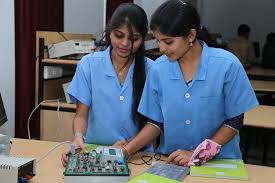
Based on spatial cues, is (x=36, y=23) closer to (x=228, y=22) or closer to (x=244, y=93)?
(x=244, y=93)

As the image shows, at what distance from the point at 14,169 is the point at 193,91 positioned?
0.70 meters

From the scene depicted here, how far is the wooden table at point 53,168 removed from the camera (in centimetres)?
135

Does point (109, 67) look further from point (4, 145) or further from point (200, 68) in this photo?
point (4, 145)

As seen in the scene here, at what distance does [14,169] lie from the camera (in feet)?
3.93

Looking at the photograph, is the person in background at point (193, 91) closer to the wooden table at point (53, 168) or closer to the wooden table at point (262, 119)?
the wooden table at point (53, 168)

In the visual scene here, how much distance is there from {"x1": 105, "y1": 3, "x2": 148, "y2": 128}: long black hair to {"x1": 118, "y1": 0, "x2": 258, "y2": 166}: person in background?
144 millimetres

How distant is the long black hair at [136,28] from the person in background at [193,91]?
144 mm

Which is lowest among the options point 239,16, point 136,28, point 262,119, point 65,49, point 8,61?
point 262,119

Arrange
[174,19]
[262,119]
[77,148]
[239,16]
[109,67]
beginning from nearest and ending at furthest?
[174,19]
[77,148]
[109,67]
[262,119]
[239,16]

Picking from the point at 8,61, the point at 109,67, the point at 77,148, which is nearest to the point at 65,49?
the point at 8,61

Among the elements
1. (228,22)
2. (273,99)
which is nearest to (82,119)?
(273,99)

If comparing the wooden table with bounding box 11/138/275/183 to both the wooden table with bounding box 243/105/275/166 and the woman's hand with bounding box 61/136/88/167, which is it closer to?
the woman's hand with bounding box 61/136/88/167

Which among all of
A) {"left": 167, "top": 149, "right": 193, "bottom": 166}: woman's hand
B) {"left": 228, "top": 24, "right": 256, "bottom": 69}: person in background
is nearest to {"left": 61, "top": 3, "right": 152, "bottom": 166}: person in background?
{"left": 167, "top": 149, "right": 193, "bottom": 166}: woman's hand

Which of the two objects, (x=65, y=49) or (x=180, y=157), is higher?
(x=65, y=49)
